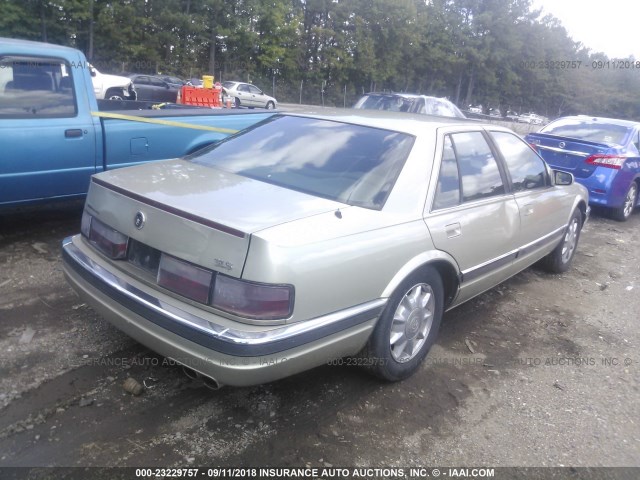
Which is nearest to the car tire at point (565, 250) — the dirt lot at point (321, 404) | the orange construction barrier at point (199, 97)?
the dirt lot at point (321, 404)

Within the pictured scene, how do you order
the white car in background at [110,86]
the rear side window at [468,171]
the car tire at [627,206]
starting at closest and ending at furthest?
the rear side window at [468,171] < the car tire at [627,206] < the white car in background at [110,86]

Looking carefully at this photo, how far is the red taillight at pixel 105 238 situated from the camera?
9.59 ft

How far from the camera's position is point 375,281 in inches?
113

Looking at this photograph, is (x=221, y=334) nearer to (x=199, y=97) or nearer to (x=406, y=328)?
(x=406, y=328)

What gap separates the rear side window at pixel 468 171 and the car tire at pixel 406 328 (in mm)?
524

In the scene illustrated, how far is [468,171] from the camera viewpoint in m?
3.74

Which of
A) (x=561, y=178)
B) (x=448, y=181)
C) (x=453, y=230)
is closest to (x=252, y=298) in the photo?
(x=453, y=230)

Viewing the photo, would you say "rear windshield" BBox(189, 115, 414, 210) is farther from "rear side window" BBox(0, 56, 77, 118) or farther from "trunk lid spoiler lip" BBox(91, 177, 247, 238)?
"rear side window" BBox(0, 56, 77, 118)

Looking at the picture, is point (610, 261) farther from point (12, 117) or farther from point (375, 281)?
point (12, 117)

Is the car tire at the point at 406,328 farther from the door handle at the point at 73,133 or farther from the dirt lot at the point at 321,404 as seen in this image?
the door handle at the point at 73,133

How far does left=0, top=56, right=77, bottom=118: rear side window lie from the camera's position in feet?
15.3

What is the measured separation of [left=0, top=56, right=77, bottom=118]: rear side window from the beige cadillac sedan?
201 cm

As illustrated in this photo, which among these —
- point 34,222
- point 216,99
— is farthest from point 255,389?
point 216,99

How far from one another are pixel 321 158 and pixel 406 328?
1.16m
